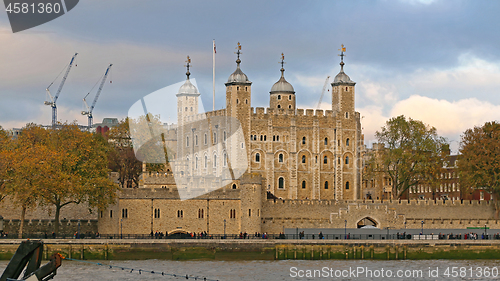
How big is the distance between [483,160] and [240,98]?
26.6 m

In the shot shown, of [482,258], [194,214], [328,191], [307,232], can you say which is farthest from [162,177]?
[482,258]

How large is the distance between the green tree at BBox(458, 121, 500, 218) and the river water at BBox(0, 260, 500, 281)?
64.4 feet

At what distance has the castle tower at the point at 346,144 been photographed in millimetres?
97500

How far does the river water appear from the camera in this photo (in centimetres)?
5747

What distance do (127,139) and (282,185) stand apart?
20.1 metres

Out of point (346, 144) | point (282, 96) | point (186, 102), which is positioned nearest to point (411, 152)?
point (346, 144)

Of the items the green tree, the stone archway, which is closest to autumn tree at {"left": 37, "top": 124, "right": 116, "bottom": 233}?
the stone archway

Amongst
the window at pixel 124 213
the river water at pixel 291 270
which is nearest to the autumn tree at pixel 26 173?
the window at pixel 124 213

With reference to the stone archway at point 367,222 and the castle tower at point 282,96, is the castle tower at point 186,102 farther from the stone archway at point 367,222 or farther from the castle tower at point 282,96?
the stone archway at point 367,222

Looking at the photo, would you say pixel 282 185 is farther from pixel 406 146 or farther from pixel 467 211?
pixel 467 211

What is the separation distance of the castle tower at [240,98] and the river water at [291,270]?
29921 millimetres

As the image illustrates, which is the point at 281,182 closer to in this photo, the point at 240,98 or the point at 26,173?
the point at 240,98

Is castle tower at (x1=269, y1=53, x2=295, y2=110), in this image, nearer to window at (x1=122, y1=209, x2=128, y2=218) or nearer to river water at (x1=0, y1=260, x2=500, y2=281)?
window at (x1=122, y1=209, x2=128, y2=218)

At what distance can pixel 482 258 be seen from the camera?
69.8m
